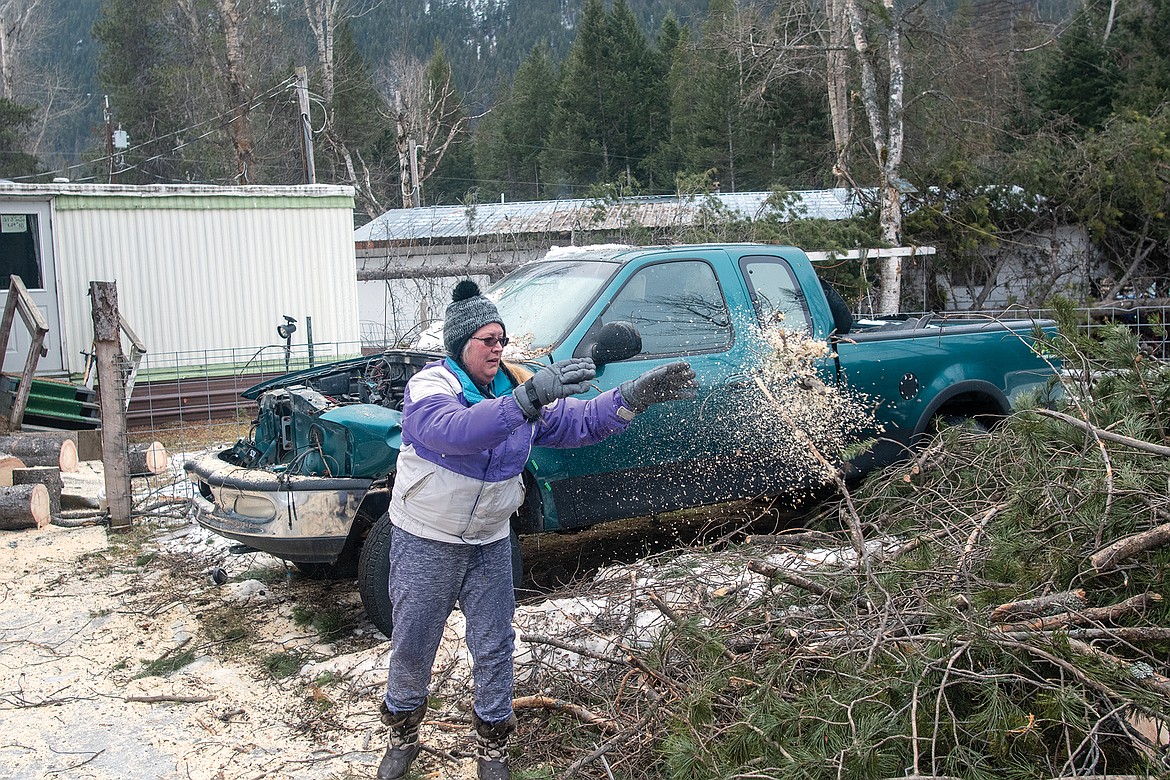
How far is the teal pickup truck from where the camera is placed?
4824mm

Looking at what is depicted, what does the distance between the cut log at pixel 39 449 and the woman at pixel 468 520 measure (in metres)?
6.68

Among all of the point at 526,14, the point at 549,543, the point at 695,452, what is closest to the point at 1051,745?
the point at 695,452

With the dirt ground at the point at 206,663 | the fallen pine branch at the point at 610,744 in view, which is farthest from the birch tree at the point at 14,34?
the fallen pine branch at the point at 610,744


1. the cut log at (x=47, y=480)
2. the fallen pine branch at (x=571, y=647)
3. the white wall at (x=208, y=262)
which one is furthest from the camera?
the white wall at (x=208, y=262)

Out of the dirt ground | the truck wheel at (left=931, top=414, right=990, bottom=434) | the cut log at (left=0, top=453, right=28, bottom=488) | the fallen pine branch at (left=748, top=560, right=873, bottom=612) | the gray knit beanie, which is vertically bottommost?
the dirt ground

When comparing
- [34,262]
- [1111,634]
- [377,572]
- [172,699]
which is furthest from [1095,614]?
[34,262]

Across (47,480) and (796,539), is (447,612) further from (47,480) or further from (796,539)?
(47,480)

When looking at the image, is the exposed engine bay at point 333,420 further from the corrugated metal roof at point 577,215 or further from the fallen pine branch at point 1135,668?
the corrugated metal roof at point 577,215

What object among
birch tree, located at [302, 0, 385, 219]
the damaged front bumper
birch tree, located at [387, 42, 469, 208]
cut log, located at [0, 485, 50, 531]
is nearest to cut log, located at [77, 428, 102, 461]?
cut log, located at [0, 485, 50, 531]

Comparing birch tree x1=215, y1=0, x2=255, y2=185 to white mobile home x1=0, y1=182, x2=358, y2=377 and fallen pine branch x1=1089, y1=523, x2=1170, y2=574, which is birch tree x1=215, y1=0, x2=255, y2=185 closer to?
white mobile home x1=0, y1=182, x2=358, y2=377

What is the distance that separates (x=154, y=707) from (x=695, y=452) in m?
2.92

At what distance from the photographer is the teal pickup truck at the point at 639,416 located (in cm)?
482

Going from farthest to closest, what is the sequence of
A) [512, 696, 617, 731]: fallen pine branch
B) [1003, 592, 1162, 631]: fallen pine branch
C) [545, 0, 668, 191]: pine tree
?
[545, 0, 668, 191]: pine tree < [512, 696, 617, 731]: fallen pine branch < [1003, 592, 1162, 631]: fallen pine branch

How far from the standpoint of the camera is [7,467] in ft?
27.0
